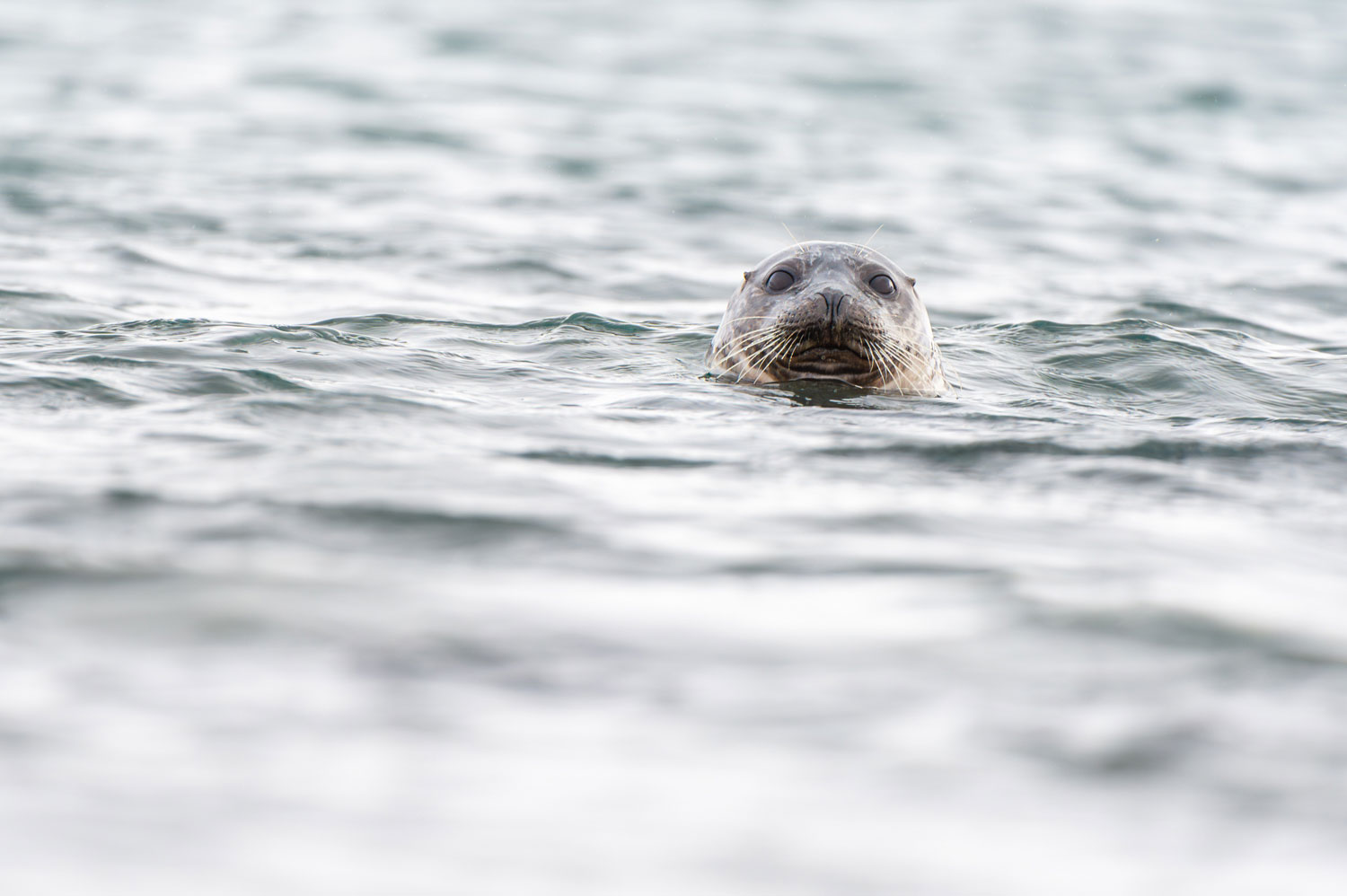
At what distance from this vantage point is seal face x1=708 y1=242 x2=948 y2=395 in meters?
7.13

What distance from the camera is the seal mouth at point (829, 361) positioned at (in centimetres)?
718

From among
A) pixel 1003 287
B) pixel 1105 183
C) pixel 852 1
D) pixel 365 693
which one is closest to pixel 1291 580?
pixel 365 693

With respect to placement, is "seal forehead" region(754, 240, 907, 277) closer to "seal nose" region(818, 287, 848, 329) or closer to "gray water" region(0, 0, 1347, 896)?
"seal nose" region(818, 287, 848, 329)

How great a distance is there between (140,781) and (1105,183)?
1402cm

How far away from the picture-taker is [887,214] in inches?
535

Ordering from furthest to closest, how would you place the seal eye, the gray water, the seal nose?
the seal eye
the seal nose
the gray water

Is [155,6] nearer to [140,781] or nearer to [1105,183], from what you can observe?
[1105,183]

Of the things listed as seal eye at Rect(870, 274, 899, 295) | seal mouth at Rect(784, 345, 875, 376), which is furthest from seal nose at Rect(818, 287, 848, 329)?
seal eye at Rect(870, 274, 899, 295)

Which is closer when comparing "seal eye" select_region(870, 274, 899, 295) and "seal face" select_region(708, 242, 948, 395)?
"seal face" select_region(708, 242, 948, 395)

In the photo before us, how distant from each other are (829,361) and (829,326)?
0.19 metres

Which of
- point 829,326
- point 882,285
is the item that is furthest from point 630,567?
point 882,285

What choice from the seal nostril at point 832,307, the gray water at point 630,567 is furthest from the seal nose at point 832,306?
the gray water at point 630,567

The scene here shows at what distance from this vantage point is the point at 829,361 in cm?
721

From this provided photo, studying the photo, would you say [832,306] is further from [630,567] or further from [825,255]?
[630,567]
